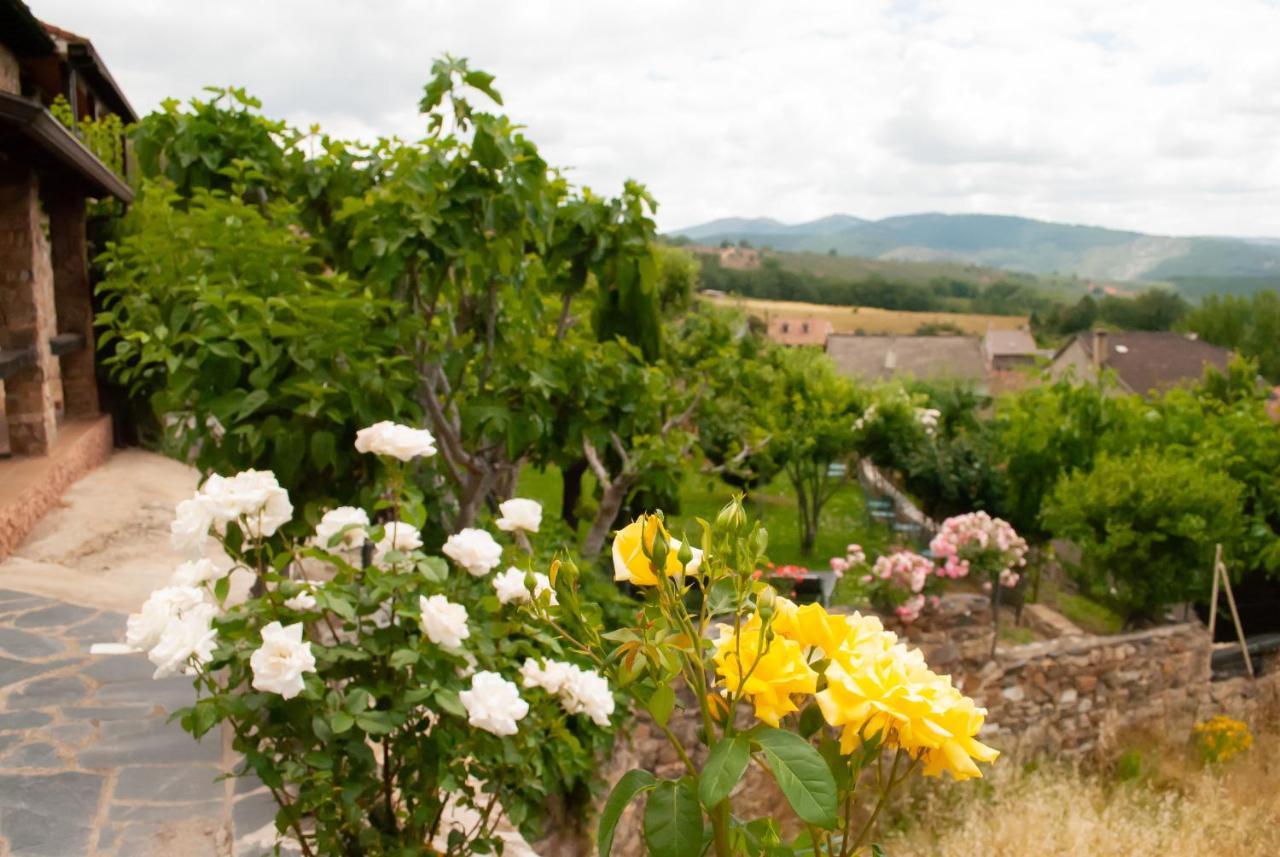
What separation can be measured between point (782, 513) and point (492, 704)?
1687 cm

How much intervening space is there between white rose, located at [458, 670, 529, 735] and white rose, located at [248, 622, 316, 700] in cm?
40

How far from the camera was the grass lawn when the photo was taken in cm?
1520

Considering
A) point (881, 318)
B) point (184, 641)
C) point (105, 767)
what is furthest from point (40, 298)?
point (881, 318)

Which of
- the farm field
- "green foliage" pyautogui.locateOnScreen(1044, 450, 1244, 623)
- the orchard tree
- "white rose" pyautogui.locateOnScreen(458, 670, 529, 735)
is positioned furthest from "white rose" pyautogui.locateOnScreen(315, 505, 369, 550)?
the farm field

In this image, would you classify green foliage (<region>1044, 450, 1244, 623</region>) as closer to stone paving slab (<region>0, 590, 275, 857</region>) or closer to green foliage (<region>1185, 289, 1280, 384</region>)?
stone paving slab (<region>0, 590, 275, 857</region>)

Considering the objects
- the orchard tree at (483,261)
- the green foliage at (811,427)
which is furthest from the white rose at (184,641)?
the green foliage at (811,427)

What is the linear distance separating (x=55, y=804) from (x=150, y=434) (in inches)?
278

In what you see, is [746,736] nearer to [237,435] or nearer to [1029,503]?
[237,435]

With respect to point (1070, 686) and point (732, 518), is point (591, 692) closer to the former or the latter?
point (732, 518)

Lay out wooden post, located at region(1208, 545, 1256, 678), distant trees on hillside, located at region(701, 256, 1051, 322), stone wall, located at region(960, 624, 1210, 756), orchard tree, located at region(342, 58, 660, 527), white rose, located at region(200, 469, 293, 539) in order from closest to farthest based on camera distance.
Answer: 1. white rose, located at region(200, 469, 293, 539)
2. orchard tree, located at region(342, 58, 660, 527)
3. stone wall, located at region(960, 624, 1210, 756)
4. wooden post, located at region(1208, 545, 1256, 678)
5. distant trees on hillside, located at region(701, 256, 1051, 322)

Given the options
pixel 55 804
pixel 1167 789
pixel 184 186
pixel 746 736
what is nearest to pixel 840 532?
pixel 1167 789

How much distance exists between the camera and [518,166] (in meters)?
4.20

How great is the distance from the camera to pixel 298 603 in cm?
244

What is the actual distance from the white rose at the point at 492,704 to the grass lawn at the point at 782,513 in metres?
10.2
